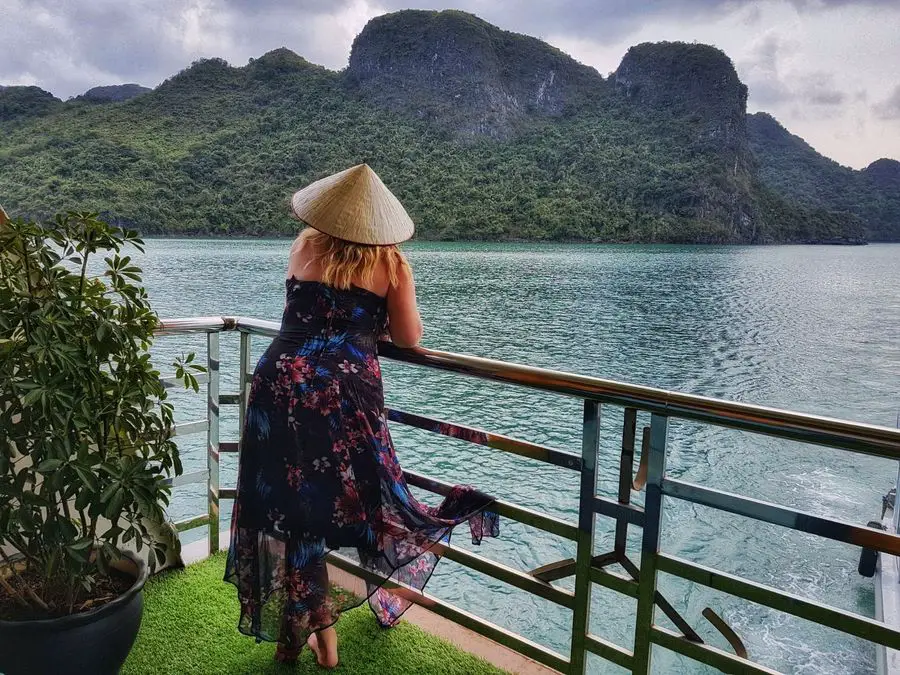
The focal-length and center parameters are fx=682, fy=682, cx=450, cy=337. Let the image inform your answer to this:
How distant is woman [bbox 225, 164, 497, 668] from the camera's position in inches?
63.2

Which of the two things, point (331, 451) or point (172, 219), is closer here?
point (331, 451)

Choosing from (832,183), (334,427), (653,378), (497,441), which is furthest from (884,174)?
(334,427)

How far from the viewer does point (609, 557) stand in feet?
4.88

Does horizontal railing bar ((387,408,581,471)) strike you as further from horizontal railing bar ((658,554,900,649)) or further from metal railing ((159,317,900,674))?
horizontal railing bar ((658,554,900,649))

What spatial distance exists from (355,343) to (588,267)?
159 feet

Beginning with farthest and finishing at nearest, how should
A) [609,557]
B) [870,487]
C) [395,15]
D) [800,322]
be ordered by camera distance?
[395,15]
[800,322]
[870,487]
[609,557]

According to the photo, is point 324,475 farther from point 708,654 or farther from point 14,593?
point 708,654

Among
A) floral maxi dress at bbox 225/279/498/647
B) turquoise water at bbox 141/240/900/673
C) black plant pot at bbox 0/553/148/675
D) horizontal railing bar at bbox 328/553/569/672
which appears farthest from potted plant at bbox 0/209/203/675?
turquoise water at bbox 141/240/900/673

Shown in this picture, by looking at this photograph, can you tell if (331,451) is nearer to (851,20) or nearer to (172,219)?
(172,219)

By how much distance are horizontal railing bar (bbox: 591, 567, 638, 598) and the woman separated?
301 mm

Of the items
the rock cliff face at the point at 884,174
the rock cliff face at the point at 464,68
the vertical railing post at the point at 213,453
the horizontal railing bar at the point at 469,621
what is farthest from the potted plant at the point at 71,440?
the rock cliff face at the point at 464,68

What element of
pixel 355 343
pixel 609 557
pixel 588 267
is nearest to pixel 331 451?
pixel 355 343

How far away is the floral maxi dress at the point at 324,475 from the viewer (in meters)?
1.61

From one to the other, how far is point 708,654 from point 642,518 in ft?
0.91
